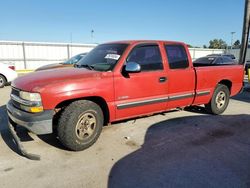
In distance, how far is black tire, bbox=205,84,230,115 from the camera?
20.0 feet

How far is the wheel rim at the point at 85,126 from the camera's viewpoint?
155 inches

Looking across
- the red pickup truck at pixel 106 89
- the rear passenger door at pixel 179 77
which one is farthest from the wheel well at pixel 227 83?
the rear passenger door at pixel 179 77

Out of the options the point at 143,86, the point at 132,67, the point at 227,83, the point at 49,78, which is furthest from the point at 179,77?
the point at 49,78

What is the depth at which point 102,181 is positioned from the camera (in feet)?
10.2

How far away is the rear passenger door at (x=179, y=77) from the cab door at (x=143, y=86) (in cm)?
21

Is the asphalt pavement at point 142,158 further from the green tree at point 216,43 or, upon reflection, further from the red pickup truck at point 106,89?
the green tree at point 216,43

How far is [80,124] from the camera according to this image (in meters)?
3.94

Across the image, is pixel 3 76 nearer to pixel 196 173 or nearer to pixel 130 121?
pixel 130 121

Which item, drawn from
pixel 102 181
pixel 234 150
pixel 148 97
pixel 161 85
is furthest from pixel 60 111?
pixel 234 150

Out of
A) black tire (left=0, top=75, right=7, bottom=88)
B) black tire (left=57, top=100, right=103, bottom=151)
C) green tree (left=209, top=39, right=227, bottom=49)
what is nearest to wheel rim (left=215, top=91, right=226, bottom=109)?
black tire (left=57, top=100, right=103, bottom=151)

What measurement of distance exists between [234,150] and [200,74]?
2.06 m

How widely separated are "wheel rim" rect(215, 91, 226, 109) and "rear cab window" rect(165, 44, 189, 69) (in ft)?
4.99

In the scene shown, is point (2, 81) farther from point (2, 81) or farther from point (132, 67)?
point (132, 67)

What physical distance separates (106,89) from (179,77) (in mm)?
1868
